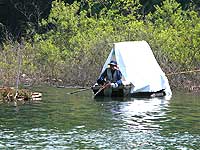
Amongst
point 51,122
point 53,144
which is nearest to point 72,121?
point 51,122

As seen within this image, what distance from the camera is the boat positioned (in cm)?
2649

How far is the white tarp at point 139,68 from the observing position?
2711 centimetres

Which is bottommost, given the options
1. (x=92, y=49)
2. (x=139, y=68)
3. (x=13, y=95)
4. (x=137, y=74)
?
(x=13, y=95)

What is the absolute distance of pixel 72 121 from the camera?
723 inches

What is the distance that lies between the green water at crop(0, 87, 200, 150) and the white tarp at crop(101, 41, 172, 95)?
75.3 inches

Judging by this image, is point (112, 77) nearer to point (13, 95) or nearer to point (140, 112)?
point (13, 95)

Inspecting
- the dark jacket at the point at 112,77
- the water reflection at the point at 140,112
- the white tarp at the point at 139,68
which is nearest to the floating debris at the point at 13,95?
the water reflection at the point at 140,112

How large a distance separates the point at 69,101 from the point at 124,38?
10.7 metres

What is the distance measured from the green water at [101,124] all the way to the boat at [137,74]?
1404 millimetres

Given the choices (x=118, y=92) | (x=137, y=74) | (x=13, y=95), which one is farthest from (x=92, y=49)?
(x=13, y=95)

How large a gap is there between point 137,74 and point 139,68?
0.37m

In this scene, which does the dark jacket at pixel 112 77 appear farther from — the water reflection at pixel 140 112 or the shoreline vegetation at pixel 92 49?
the shoreline vegetation at pixel 92 49

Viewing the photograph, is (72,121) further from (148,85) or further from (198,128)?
(148,85)

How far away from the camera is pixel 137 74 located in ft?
89.6
